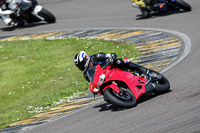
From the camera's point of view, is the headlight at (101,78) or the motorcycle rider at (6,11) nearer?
the headlight at (101,78)

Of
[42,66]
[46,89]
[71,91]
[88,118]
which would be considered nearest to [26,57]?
[42,66]

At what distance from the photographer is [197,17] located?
1497 cm

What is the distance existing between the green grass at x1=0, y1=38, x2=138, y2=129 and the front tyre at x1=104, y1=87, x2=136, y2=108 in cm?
282

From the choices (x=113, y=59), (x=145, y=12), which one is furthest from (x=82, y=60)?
(x=145, y=12)

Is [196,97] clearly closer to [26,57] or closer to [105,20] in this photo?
[26,57]

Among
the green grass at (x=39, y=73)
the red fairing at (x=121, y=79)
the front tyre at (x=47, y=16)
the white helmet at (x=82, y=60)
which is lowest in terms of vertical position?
the green grass at (x=39, y=73)

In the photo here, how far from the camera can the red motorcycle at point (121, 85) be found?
7.64 metres

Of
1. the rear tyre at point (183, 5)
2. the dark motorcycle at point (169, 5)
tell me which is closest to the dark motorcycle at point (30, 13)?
the dark motorcycle at point (169, 5)

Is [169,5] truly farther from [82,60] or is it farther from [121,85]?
[121,85]

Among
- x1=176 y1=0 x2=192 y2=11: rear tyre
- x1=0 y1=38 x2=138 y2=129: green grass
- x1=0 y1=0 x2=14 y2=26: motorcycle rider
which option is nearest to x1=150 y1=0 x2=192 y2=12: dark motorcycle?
x1=176 y1=0 x2=192 y2=11: rear tyre

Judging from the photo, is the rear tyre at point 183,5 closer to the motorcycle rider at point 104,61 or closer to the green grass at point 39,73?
the green grass at point 39,73

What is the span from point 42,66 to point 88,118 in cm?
622

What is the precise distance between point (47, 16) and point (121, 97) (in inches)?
471

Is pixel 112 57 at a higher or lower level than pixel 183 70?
higher
